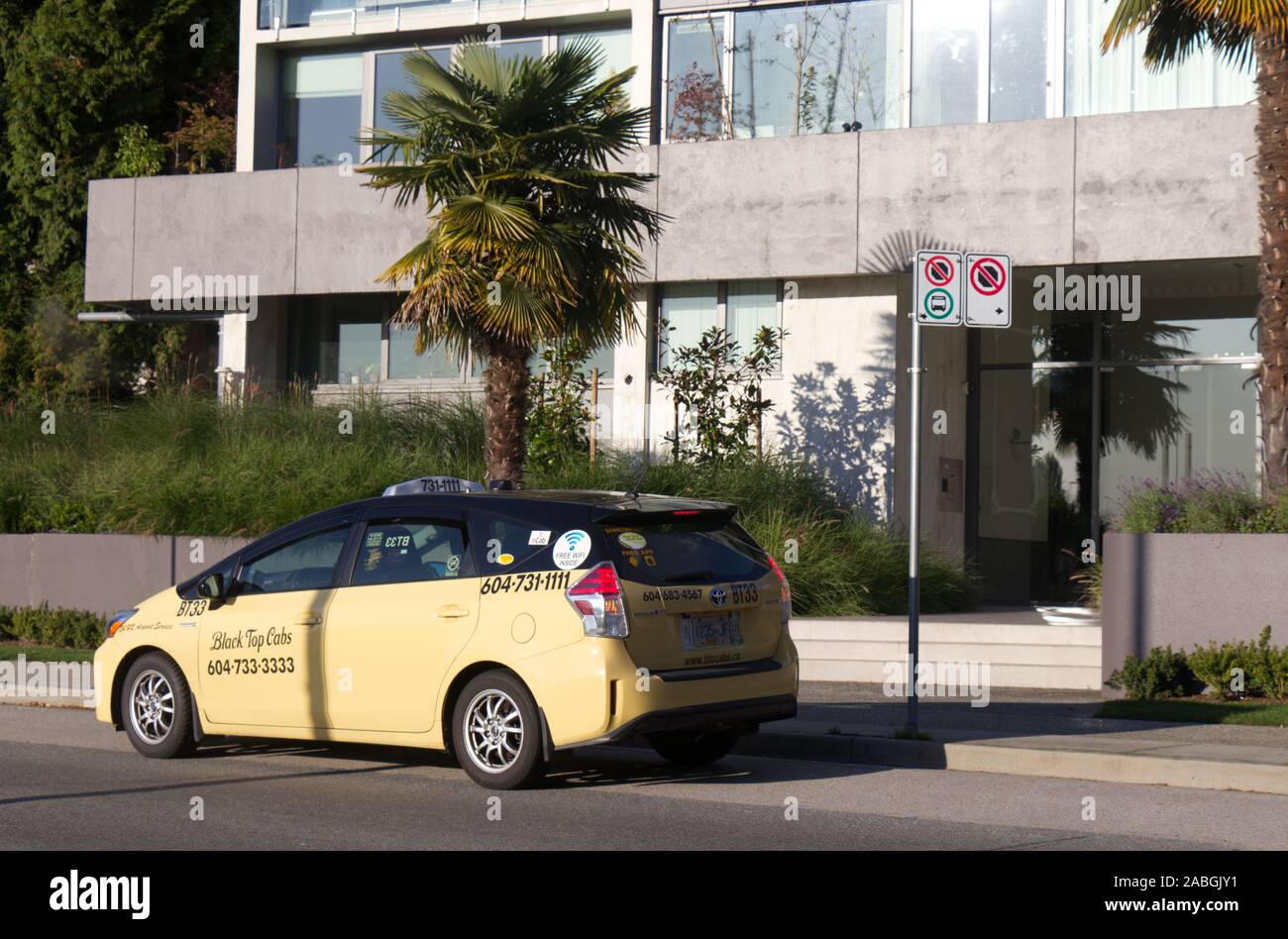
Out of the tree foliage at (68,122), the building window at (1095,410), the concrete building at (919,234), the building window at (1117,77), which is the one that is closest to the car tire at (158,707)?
the concrete building at (919,234)

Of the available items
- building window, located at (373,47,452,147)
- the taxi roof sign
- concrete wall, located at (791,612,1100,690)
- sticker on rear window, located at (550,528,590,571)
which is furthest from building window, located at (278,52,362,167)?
sticker on rear window, located at (550,528,590,571)

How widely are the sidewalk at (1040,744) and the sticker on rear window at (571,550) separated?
2869 millimetres

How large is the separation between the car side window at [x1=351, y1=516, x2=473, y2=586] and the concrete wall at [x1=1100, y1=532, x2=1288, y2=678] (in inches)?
274

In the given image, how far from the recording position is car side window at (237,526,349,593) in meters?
10.2

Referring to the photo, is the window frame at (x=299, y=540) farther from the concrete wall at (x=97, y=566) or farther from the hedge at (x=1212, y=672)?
the concrete wall at (x=97, y=566)

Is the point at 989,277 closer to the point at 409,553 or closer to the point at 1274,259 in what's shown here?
the point at 409,553

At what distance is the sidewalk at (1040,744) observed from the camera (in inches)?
382

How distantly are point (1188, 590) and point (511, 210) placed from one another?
711 centimetres

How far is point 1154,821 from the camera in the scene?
8.48 m

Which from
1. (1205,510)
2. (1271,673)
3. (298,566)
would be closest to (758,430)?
(1205,510)

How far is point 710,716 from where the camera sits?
9180 millimetres

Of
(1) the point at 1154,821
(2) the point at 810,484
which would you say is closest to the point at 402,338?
(2) the point at 810,484

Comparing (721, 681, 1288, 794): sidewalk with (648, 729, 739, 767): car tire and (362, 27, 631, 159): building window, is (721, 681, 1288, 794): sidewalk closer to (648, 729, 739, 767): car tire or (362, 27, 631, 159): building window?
(648, 729, 739, 767): car tire
